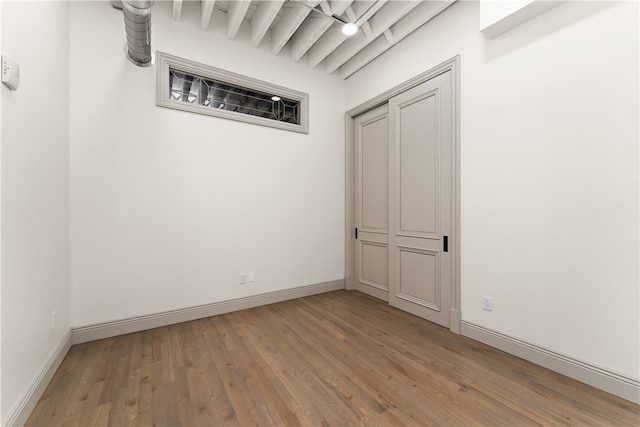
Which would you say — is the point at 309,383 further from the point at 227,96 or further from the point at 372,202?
the point at 227,96

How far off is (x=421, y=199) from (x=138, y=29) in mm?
3021

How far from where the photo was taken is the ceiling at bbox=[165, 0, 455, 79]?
2.70 m

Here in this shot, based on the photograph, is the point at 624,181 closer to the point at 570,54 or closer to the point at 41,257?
the point at 570,54

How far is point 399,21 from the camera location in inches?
121

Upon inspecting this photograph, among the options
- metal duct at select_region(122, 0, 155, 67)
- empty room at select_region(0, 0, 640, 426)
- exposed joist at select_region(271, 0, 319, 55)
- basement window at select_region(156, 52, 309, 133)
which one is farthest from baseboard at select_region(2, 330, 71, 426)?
exposed joist at select_region(271, 0, 319, 55)

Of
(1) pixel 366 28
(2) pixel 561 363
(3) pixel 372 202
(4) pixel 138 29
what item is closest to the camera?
(2) pixel 561 363

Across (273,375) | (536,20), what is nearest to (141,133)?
(273,375)

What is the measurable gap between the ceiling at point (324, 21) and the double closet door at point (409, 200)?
705 millimetres

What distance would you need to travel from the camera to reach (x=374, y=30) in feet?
10.1

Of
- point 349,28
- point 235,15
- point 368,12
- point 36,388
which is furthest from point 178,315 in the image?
point 368,12

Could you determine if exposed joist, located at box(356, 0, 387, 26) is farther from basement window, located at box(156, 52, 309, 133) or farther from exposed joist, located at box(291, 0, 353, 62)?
basement window, located at box(156, 52, 309, 133)

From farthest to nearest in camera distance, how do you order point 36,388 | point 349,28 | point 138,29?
1. point 349,28
2. point 138,29
3. point 36,388

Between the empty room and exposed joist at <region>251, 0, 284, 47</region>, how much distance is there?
0.03 metres

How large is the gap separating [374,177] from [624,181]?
2.40 meters
